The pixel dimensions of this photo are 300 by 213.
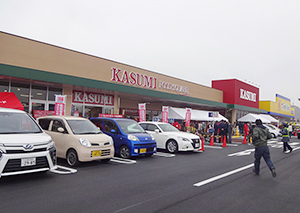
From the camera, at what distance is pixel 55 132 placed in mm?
8617

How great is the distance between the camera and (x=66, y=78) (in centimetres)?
1476

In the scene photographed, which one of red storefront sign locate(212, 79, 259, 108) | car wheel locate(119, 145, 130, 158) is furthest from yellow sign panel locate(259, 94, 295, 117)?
car wheel locate(119, 145, 130, 158)

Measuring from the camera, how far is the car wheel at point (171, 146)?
11827 mm

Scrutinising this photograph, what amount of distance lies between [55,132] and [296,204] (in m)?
7.34

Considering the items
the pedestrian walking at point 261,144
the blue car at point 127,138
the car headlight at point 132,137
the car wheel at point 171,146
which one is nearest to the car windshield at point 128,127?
the blue car at point 127,138

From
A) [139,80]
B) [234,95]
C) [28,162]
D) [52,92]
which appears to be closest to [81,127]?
[28,162]

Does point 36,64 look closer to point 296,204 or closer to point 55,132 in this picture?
point 55,132

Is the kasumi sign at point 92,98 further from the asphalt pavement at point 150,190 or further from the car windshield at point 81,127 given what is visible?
the asphalt pavement at point 150,190

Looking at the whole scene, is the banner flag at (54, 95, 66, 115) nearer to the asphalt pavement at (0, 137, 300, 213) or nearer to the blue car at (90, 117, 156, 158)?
the blue car at (90, 117, 156, 158)

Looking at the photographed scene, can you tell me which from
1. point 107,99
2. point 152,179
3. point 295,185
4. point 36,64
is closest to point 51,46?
point 36,64

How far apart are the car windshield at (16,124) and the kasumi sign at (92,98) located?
10760 millimetres

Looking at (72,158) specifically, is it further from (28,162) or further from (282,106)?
Answer: (282,106)

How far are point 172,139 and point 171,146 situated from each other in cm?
34

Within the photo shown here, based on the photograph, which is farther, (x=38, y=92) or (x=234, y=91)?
(x=234, y=91)
